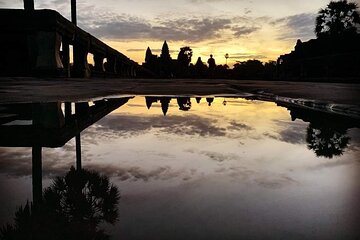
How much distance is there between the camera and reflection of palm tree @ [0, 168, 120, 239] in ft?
1.92

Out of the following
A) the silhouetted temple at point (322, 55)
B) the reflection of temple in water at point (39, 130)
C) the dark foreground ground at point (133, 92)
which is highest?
the silhouetted temple at point (322, 55)

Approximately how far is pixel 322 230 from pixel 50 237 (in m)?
0.50

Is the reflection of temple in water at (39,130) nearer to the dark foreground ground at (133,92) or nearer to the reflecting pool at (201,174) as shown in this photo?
the reflecting pool at (201,174)

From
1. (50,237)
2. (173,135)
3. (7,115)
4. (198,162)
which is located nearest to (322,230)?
(50,237)

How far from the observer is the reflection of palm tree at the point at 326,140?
1.37 m

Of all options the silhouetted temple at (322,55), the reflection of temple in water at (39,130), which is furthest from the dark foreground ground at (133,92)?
the silhouetted temple at (322,55)

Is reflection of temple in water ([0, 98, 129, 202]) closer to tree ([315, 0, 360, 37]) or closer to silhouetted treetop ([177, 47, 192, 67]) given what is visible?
tree ([315, 0, 360, 37])

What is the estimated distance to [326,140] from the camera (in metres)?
1.62

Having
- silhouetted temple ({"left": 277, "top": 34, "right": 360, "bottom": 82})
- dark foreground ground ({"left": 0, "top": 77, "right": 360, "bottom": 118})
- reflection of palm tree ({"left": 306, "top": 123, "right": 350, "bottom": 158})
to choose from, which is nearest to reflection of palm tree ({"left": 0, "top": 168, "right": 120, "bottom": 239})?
reflection of palm tree ({"left": 306, "top": 123, "right": 350, "bottom": 158})

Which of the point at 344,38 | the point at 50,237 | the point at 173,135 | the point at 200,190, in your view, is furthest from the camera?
the point at 344,38

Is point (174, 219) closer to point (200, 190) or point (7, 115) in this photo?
point (200, 190)

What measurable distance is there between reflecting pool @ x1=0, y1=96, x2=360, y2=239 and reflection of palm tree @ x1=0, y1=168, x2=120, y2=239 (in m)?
0.02

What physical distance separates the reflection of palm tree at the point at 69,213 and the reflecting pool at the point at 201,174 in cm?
2

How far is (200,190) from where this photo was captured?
0.85 meters
